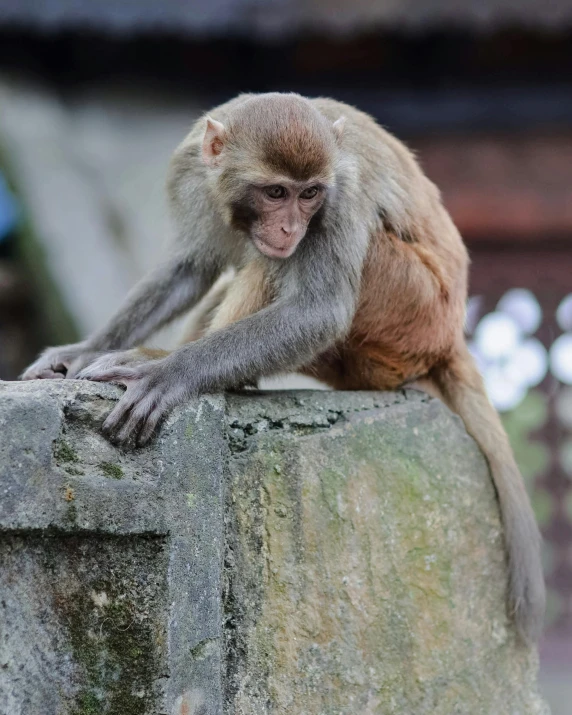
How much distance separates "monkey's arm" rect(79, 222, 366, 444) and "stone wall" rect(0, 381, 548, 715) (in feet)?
0.23

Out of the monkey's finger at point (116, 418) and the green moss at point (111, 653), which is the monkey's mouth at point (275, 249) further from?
the green moss at point (111, 653)

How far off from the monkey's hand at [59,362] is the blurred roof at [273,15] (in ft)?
11.2

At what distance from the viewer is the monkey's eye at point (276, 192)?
3.61 metres

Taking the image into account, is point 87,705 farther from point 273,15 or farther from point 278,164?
point 273,15

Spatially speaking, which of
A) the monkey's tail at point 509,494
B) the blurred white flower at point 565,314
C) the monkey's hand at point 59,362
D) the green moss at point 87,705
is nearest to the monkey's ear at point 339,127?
the monkey's tail at point 509,494

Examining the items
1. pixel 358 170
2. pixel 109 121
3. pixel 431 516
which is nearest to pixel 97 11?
pixel 109 121

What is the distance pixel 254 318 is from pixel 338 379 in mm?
774

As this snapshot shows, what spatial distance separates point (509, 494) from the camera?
3828 millimetres

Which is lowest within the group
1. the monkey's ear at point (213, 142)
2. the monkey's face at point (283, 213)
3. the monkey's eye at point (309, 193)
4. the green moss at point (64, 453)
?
the green moss at point (64, 453)

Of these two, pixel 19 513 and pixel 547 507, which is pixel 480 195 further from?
pixel 19 513

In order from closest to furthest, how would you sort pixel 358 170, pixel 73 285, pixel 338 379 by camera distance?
pixel 358 170 → pixel 338 379 → pixel 73 285

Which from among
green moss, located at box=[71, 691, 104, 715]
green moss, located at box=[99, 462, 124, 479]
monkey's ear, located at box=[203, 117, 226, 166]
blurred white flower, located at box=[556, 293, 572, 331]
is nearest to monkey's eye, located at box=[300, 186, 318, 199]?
monkey's ear, located at box=[203, 117, 226, 166]

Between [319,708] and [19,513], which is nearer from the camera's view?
[19,513]

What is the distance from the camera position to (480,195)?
24.2 ft
